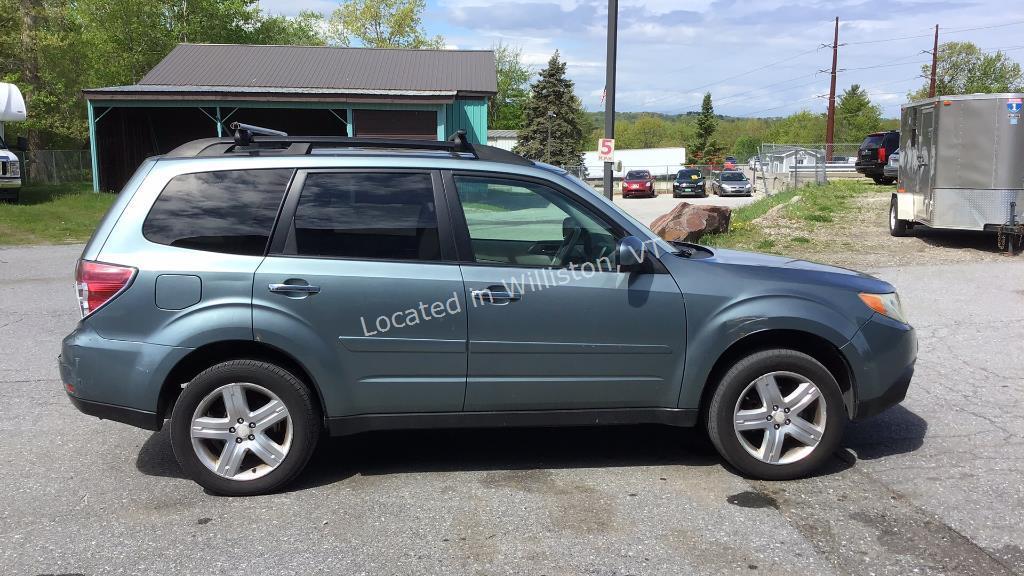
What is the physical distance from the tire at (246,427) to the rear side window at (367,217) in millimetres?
693

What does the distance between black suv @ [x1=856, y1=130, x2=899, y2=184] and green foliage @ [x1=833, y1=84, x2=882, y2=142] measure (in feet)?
218

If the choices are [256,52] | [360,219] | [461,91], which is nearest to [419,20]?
[256,52]

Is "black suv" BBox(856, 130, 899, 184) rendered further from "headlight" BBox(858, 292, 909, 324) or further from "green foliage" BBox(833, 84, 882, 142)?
"green foliage" BBox(833, 84, 882, 142)

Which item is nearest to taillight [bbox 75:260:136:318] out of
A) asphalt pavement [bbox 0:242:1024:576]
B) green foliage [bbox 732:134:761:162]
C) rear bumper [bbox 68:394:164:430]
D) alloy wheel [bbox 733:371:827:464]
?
rear bumper [bbox 68:394:164:430]

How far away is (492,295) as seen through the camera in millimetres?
4250

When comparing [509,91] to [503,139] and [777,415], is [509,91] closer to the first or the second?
[503,139]

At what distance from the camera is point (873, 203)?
19984mm

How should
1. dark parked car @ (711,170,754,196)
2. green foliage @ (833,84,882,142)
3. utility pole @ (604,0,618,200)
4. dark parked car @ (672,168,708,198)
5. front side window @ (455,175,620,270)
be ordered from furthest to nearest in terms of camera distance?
green foliage @ (833,84,882,142)
dark parked car @ (672,168,708,198)
dark parked car @ (711,170,754,196)
utility pole @ (604,0,618,200)
front side window @ (455,175,620,270)

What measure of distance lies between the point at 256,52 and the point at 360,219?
34.2 metres

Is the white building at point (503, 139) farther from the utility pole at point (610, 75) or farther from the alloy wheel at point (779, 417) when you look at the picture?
the alloy wheel at point (779, 417)

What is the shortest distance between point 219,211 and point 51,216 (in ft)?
65.4

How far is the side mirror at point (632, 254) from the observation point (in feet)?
14.0

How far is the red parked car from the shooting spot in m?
46.0

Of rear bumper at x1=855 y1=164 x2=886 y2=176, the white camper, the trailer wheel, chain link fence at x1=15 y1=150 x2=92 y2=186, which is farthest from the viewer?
chain link fence at x1=15 y1=150 x2=92 y2=186
